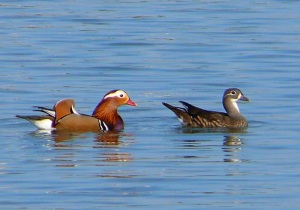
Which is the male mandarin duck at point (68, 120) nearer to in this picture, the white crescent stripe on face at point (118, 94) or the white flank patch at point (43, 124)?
the white flank patch at point (43, 124)

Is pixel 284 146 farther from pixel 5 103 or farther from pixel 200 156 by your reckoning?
pixel 5 103

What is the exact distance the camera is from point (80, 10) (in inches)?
1258

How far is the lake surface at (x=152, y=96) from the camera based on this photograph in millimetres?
13102

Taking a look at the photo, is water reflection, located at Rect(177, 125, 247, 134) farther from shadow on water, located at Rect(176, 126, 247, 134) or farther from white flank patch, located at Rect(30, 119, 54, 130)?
white flank patch, located at Rect(30, 119, 54, 130)

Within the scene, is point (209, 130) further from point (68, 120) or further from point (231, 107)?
point (68, 120)

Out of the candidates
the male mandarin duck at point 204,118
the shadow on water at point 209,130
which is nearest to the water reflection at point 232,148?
the shadow on water at point 209,130

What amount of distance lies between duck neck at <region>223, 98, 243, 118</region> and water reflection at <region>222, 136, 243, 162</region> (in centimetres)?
→ 124

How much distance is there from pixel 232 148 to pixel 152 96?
4323 mm

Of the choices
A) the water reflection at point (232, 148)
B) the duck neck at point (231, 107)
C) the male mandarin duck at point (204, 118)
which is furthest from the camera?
the duck neck at point (231, 107)

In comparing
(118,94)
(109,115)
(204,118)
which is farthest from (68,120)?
(204,118)

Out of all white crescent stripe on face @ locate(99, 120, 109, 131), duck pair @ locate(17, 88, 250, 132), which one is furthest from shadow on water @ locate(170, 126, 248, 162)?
white crescent stripe on face @ locate(99, 120, 109, 131)

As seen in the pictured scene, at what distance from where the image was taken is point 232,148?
15.9 metres

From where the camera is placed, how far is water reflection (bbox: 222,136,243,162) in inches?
594

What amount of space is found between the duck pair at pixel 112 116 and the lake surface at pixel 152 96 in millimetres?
218
